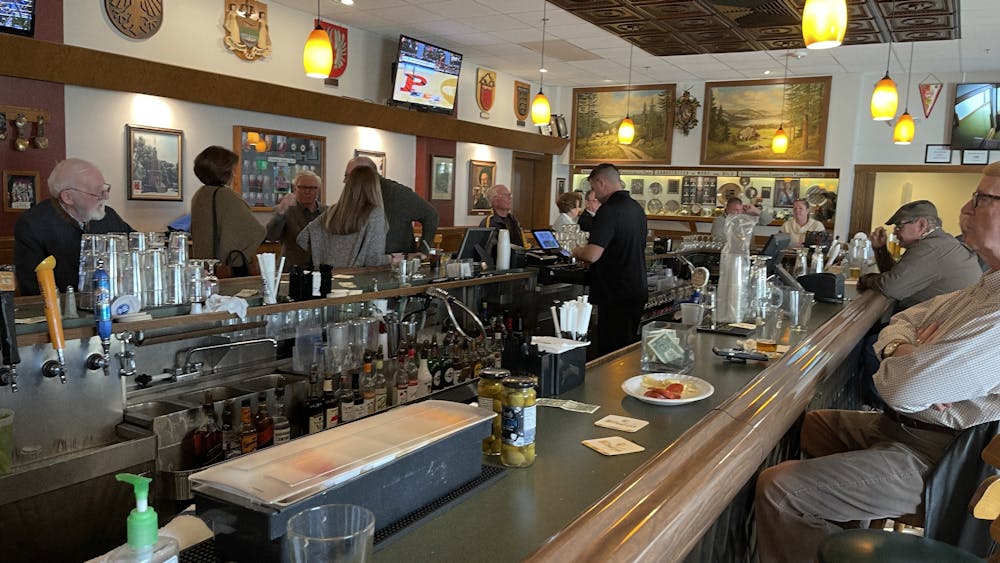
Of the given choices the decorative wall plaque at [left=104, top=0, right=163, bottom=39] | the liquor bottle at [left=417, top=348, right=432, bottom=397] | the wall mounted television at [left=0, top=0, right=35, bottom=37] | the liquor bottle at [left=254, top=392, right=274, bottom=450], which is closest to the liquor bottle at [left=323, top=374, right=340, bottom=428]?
the liquor bottle at [left=254, top=392, right=274, bottom=450]

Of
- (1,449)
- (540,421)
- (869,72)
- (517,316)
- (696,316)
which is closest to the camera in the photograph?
(540,421)

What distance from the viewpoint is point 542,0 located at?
7.12 meters

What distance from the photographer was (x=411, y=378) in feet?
11.0

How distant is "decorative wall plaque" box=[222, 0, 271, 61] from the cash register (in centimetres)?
404

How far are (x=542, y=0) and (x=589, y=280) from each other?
141 inches

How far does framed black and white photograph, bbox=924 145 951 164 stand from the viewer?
34.0ft

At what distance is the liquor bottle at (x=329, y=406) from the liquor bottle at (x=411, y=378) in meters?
0.36

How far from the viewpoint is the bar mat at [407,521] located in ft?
3.88

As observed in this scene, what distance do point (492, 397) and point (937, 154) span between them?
36.2ft

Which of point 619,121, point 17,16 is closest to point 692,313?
point 17,16

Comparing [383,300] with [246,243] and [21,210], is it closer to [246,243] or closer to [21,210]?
[246,243]

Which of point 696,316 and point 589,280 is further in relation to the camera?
point 589,280

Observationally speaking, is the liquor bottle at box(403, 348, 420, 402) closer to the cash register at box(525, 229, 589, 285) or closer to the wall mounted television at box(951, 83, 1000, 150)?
the cash register at box(525, 229, 589, 285)

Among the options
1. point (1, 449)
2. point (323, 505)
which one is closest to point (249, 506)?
point (323, 505)
